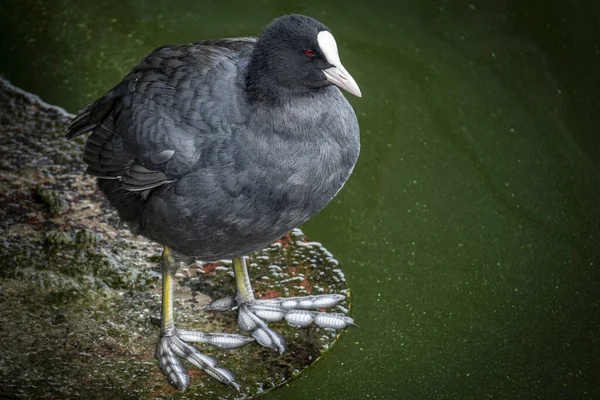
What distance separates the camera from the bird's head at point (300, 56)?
2971 mm

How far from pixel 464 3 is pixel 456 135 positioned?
1.30 m

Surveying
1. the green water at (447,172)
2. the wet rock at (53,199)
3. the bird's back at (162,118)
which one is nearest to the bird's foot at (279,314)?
the green water at (447,172)

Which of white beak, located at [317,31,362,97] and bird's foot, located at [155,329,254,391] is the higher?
white beak, located at [317,31,362,97]

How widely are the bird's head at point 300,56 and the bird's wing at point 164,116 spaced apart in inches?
8.6

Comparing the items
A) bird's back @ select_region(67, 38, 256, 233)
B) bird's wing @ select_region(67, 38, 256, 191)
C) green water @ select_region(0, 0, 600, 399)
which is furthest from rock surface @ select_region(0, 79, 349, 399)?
bird's wing @ select_region(67, 38, 256, 191)

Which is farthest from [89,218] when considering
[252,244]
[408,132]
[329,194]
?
[408,132]

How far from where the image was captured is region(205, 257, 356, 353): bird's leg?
3.66 metres

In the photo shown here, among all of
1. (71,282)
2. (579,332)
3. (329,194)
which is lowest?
(71,282)

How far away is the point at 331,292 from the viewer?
12.7ft

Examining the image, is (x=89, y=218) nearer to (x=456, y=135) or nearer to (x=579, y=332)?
(x=456, y=135)

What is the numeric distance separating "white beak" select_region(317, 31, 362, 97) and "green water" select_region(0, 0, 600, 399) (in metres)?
1.19

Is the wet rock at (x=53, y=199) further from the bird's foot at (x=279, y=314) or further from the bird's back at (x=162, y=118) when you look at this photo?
the bird's foot at (x=279, y=314)

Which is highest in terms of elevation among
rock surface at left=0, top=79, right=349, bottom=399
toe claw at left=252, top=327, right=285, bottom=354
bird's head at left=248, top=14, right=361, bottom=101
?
bird's head at left=248, top=14, right=361, bottom=101

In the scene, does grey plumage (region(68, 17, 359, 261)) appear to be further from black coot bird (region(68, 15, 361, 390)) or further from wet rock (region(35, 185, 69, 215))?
wet rock (region(35, 185, 69, 215))
